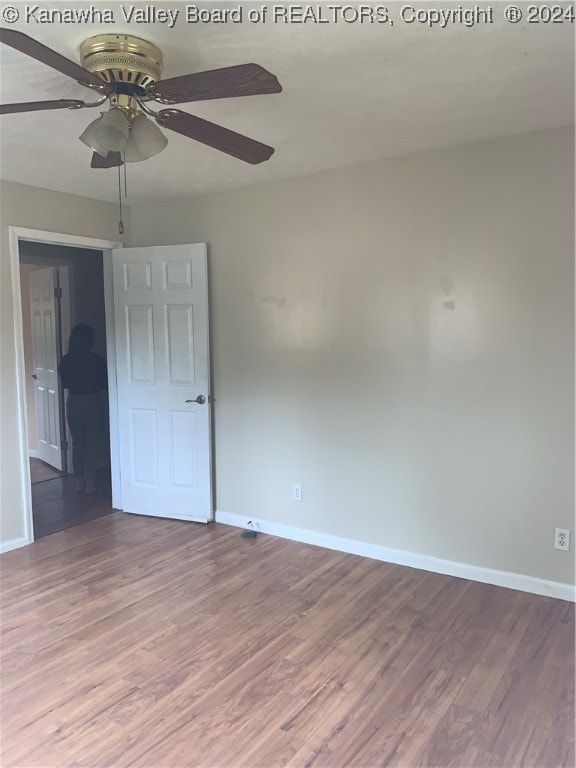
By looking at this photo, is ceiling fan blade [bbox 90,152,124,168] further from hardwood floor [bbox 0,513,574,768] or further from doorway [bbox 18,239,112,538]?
doorway [bbox 18,239,112,538]

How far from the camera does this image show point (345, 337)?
3.60 metres

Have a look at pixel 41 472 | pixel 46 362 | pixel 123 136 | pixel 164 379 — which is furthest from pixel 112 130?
pixel 41 472

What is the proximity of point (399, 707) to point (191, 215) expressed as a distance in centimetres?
345

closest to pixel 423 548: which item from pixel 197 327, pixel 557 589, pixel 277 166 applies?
pixel 557 589

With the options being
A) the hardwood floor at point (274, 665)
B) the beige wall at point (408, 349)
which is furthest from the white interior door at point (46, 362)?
the hardwood floor at point (274, 665)

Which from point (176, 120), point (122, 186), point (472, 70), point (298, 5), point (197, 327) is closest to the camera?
point (298, 5)

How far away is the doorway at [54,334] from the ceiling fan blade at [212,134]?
3.64 metres

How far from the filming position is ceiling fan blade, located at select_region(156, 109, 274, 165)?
77.0 inches

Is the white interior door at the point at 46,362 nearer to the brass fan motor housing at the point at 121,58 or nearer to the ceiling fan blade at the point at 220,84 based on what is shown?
the brass fan motor housing at the point at 121,58

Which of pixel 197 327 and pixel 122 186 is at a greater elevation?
pixel 122 186

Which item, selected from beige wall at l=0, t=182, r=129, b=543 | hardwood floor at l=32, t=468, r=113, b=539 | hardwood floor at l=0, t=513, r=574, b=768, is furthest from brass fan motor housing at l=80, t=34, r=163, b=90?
hardwood floor at l=32, t=468, r=113, b=539

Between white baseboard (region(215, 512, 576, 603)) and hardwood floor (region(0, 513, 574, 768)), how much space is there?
7cm

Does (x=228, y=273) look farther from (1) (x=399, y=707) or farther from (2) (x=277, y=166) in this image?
(1) (x=399, y=707)

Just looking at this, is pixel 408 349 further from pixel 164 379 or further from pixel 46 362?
pixel 46 362
